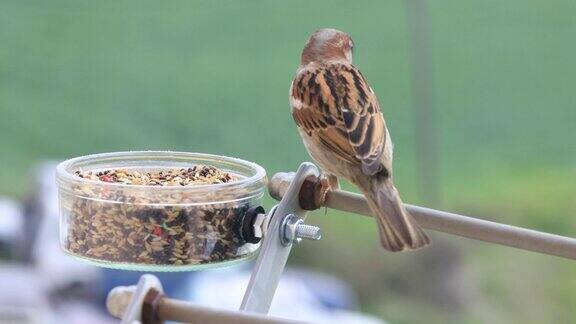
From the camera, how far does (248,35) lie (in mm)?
8898

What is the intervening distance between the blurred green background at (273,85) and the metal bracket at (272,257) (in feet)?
16.0

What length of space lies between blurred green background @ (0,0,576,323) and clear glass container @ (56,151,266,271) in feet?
15.8

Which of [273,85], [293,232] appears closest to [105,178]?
[293,232]

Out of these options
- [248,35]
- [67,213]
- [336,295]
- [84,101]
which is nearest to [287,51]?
[248,35]

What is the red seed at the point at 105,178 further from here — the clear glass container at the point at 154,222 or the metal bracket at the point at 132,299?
the metal bracket at the point at 132,299

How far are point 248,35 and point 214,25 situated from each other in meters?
0.28

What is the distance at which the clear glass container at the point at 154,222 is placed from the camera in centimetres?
238

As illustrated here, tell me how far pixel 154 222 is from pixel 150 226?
11 mm

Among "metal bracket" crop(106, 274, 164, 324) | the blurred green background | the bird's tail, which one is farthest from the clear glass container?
the blurred green background

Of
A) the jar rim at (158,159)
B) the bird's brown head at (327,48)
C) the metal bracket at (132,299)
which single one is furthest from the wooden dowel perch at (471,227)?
the bird's brown head at (327,48)

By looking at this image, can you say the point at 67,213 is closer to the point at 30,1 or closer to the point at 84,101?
the point at 84,101

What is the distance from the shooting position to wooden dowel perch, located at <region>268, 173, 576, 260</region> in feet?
6.86

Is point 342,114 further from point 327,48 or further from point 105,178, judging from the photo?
point 105,178

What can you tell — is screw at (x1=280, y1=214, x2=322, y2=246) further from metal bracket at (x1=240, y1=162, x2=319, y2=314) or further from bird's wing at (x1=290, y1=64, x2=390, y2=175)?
Result: bird's wing at (x1=290, y1=64, x2=390, y2=175)
